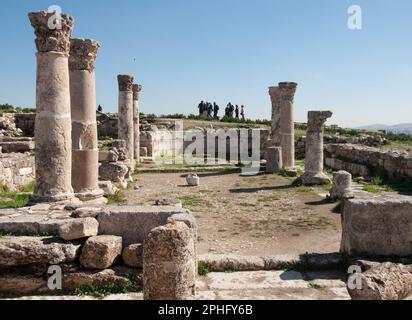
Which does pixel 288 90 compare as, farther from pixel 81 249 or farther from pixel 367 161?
pixel 81 249

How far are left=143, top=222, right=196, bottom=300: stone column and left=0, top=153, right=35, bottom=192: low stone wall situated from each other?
856 cm

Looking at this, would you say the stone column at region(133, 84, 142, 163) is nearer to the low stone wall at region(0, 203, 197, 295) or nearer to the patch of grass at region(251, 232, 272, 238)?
the patch of grass at region(251, 232, 272, 238)

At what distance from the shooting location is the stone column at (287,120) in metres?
19.9

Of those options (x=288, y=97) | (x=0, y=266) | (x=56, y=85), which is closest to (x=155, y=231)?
(x=0, y=266)

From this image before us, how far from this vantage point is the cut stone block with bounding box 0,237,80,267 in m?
5.93

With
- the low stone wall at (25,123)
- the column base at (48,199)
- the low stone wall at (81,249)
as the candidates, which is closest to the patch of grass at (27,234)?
the low stone wall at (81,249)

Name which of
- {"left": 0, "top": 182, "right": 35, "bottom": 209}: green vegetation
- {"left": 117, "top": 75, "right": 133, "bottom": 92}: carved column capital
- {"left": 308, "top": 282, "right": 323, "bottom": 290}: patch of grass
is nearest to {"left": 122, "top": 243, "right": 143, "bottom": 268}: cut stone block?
{"left": 308, "top": 282, "right": 323, "bottom": 290}: patch of grass

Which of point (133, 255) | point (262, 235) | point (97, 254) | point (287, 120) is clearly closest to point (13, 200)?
point (97, 254)

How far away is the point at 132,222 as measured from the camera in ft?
21.7

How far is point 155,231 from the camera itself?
198 inches

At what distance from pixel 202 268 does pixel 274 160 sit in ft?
44.6

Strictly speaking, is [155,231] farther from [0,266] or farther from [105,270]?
[0,266]
